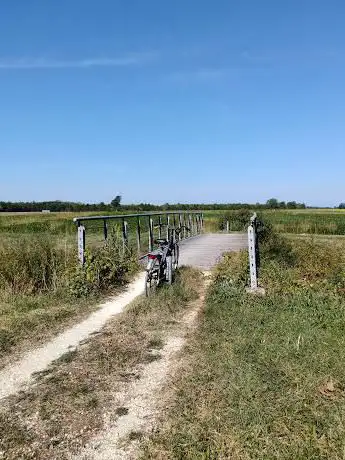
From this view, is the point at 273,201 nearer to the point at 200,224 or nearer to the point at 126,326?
the point at 200,224

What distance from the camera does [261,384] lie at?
14.2ft

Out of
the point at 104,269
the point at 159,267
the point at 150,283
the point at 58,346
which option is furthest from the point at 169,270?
the point at 58,346

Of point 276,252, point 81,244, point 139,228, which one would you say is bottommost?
point 276,252

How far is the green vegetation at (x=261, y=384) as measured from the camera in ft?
11.0

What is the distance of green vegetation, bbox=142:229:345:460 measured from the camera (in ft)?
11.0

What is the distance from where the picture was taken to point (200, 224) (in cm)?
2670

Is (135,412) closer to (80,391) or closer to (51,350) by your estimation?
(80,391)

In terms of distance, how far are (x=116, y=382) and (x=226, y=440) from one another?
1584mm

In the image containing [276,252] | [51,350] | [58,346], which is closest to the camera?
[51,350]

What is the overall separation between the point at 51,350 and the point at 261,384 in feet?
8.92

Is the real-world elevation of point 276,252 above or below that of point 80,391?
above

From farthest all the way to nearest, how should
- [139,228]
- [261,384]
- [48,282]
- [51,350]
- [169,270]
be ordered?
[139,228], [169,270], [48,282], [51,350], [261,384]

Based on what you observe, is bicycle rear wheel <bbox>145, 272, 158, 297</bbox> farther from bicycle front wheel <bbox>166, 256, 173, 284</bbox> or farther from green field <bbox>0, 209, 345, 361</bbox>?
green field <bbox>0, 209, 345, 361</bbox>

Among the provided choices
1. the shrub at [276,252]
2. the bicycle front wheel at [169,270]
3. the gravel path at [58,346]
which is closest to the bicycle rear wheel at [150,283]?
the gravel path at [58,346]
